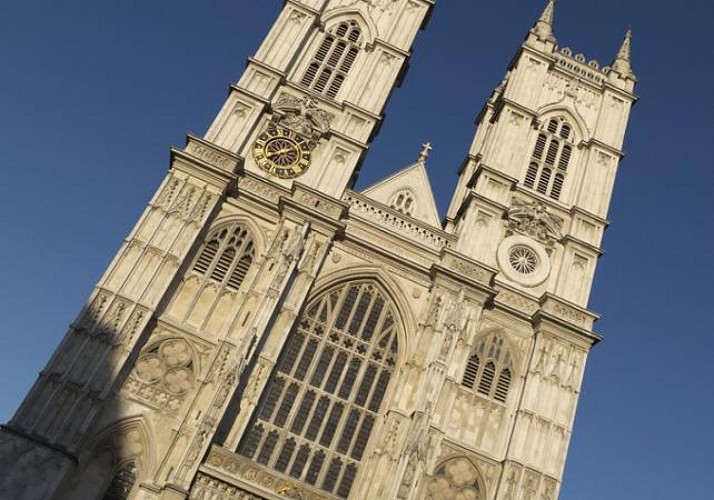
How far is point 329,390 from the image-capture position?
21.9 metres

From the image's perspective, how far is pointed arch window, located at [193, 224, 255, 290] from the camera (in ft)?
72.7

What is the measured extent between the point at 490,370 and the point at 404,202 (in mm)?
6702

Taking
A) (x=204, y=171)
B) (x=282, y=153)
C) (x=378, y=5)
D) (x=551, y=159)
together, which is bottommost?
(x=204, y=171)

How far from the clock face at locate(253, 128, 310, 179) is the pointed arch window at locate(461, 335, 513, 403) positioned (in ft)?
27.2

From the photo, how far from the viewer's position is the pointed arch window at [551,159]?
27953mm

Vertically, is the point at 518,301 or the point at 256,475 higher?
the point at 518,301

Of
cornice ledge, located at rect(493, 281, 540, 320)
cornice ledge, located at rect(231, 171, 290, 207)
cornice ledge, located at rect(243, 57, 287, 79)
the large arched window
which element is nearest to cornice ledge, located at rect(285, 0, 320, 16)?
cornice ledge, located at rect(243, 57, 287, 79)

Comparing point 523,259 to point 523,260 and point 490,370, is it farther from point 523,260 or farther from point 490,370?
point 490,370

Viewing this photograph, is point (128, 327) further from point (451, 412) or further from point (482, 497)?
point (482, 497)

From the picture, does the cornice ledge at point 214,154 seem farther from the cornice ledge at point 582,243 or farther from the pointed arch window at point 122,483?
the cornice ledge at point 582,243

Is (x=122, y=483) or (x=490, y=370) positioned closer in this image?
(x=122, y=483)

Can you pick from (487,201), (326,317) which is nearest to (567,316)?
(487,201)

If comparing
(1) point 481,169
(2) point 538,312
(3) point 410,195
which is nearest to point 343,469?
(2) point 538,312

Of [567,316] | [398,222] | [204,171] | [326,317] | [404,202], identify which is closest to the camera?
[326,317]
